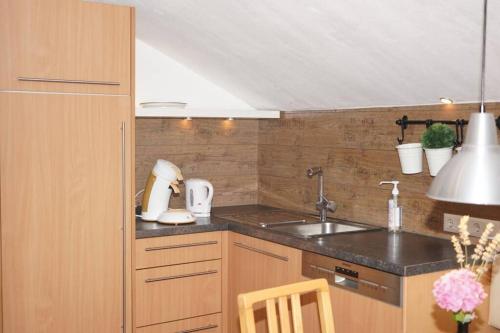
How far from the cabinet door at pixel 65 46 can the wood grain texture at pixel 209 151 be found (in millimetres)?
844

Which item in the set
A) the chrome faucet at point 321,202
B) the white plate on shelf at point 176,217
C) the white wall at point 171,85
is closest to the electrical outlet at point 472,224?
the chrome faucet at point 321,202

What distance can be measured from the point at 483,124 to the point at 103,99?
2166 mm

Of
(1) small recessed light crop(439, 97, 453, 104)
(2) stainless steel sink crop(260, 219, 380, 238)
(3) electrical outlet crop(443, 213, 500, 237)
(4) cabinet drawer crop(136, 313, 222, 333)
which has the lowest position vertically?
(4) cabinet drawer crop(136, 313, 222, 333)

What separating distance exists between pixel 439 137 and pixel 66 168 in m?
1.80

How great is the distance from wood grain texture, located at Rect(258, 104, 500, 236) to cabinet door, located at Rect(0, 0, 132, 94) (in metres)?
1.26

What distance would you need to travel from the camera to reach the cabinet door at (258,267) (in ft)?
10.6

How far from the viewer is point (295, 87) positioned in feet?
12.3

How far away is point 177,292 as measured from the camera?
3.59 meters

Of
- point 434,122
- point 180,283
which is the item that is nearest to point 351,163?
point 434,122

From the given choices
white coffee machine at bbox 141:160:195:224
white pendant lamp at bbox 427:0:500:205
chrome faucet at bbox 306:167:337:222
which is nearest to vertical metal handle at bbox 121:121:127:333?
white coffee machine at bbox 141:160:195:224

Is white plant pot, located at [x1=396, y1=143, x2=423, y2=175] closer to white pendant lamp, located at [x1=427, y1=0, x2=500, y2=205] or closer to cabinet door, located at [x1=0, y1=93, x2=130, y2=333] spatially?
cabinet door, located at [x1=0, y1=93, x2=130, y2=333]

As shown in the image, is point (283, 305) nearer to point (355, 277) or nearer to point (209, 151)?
point (355, 277)

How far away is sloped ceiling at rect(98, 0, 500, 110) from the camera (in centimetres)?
251

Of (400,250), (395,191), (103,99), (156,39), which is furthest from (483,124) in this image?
(156,39)
